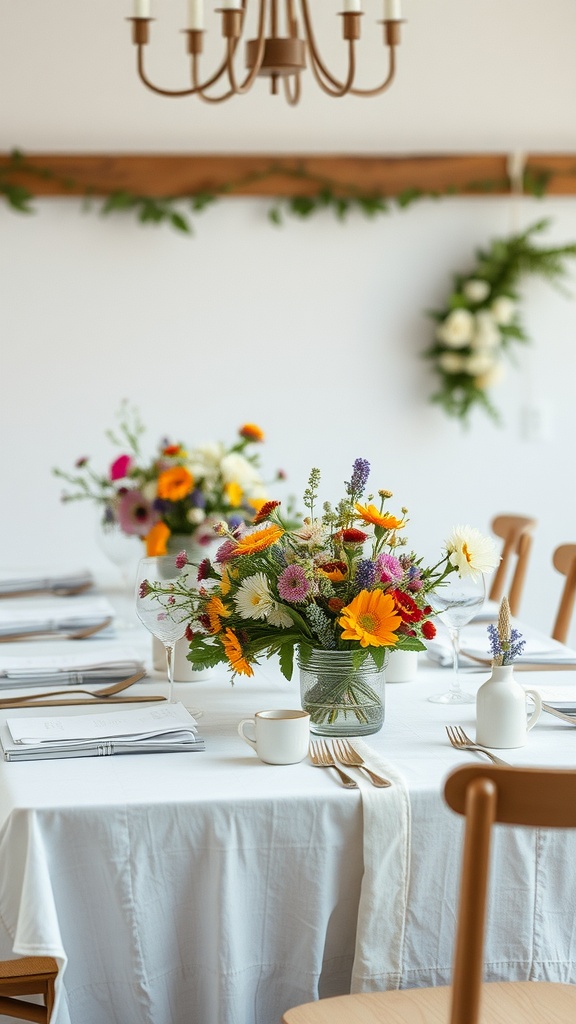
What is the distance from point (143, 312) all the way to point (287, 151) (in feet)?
2.12

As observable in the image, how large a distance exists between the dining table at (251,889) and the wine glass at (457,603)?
1.20 ft

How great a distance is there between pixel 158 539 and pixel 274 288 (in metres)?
1.35

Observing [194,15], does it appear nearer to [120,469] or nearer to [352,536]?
[120,469]

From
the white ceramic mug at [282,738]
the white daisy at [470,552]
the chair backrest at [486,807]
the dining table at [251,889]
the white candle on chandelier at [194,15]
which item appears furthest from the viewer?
the white candle on chandelier at [194,15]

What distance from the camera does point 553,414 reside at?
3688 mm

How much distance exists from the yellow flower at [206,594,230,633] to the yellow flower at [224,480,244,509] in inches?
34.5

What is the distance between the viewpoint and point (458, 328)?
3.47 meters

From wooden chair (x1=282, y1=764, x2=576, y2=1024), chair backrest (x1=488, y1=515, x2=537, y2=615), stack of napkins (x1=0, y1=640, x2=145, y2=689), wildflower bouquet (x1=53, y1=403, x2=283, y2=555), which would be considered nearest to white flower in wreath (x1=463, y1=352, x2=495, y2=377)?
chair backrest (x1=488, y1=515, x2=537, y2=615)

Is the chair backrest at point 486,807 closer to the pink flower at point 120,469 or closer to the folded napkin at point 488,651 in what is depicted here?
the folded napkin at point 488,651

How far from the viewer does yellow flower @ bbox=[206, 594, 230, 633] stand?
4.99 ft

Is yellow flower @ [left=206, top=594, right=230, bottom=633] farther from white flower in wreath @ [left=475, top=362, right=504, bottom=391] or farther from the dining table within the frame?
white flower in wreath @ [left=475, top=362, right=504, bottom=391]

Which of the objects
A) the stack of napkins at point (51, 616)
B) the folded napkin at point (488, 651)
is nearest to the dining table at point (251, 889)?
the folded napkin at point (488, 651)

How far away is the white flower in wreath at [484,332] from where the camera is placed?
11.4 feet

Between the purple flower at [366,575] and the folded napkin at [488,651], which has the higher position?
the purple flower at [366,575]
